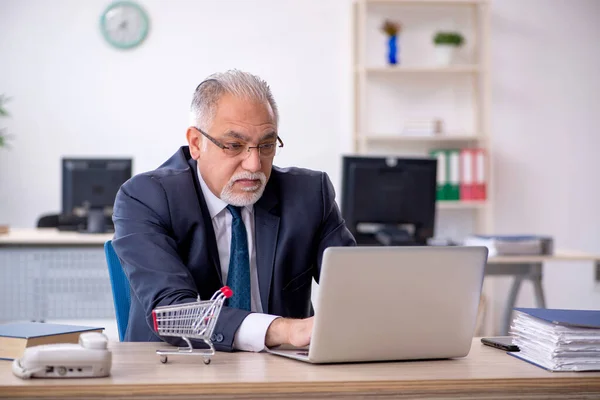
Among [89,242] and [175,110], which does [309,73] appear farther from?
[89,242]

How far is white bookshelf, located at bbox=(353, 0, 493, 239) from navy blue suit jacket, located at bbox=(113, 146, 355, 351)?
3994 mm

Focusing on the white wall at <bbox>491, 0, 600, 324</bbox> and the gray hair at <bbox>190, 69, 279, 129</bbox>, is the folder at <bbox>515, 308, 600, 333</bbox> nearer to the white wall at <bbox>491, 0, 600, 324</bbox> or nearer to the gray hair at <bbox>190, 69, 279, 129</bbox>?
the gray hair at <bbox>190, 69, 279, 129</bbox>

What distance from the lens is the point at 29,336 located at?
153 cm

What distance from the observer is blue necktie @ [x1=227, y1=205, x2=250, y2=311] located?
197 centimetres

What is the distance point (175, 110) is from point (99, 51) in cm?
71

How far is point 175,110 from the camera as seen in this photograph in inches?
242

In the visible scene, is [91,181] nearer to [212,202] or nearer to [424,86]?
[424,86]

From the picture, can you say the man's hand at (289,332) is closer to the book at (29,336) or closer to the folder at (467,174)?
the book at (29,336)

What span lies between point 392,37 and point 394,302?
469 cm

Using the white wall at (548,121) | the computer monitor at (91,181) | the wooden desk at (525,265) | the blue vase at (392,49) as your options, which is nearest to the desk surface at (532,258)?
the wooden desk at (525,265)

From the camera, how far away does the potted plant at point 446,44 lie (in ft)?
19.5

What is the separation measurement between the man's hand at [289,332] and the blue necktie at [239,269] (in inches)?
12.4

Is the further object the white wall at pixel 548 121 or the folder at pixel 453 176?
the white wall at pixel 548 121

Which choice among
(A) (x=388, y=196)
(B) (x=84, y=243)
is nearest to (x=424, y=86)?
(A) (x=388, y=196)
